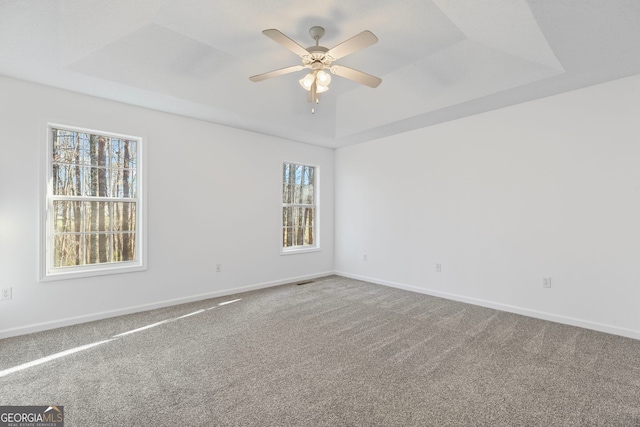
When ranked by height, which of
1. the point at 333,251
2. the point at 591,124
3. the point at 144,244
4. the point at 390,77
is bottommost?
the point at 333,251

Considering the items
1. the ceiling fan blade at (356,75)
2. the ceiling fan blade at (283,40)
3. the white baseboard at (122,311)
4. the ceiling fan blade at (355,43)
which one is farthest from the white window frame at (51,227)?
the ceiling fan blade at (355,43)

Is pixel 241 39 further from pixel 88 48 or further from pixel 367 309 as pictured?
pixel 367 309

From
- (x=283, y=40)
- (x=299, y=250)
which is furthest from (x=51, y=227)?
(x=299, y=250)

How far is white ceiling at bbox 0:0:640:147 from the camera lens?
7.66 feet

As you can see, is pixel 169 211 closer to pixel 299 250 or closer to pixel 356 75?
pixel 299 250

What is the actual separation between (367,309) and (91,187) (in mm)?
3698

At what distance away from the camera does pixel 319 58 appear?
A: 99.0 inches

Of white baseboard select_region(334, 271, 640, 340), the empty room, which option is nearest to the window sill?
the empty room

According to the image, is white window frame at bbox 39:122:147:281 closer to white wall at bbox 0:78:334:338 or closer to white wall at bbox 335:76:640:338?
white wall at bbox 0:78:334:338

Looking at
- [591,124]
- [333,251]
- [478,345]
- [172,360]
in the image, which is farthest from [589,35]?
[333,251]

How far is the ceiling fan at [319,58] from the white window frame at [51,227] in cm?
214

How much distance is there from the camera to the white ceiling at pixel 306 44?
233 cm

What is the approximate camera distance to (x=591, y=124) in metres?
3.19

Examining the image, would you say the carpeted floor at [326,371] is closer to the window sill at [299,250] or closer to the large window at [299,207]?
the window sill at [299,250]
